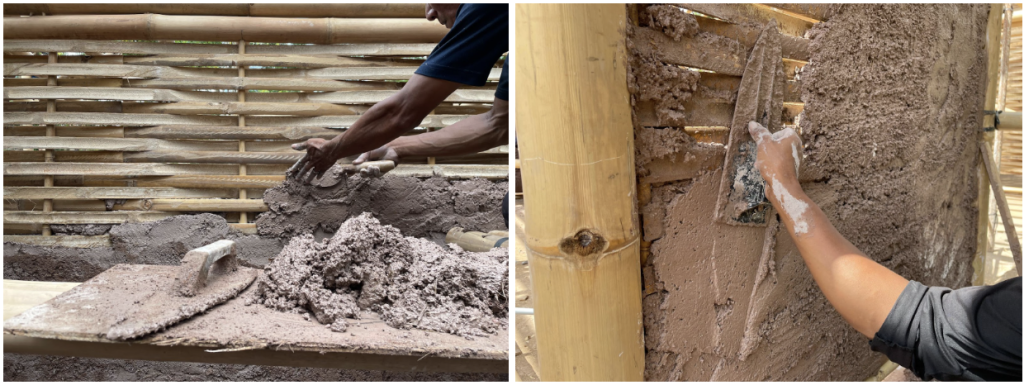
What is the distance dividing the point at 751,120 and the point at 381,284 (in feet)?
4.24

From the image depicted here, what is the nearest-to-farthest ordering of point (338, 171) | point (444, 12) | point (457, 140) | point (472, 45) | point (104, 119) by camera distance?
point (472, 45), point (444, 12), point (457, 140), point (338, 171), point (104, 119)

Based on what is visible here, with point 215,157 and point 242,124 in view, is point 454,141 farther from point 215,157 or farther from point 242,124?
point 215,157

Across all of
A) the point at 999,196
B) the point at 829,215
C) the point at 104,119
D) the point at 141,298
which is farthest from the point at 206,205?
the point at 999,196

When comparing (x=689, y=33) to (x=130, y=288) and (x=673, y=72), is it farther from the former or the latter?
(x=130, y=288)

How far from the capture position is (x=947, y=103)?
2176 mm

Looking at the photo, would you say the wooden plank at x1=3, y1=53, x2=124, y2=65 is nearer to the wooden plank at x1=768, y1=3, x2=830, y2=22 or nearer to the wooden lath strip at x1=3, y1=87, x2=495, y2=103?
the wooden lath strip at x1=3, y1=87, x2=495, y2=103

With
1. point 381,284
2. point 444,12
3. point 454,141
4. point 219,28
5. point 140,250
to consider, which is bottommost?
point 140,250

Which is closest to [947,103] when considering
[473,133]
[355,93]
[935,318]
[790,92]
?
[790,92]

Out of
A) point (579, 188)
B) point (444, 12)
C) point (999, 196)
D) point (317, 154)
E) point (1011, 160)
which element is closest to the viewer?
point (579, 188)

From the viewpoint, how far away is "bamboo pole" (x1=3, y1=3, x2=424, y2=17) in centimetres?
347

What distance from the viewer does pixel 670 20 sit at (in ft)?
4.07

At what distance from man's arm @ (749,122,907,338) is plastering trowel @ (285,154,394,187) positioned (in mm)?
2160

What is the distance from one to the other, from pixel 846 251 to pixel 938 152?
4.32ft

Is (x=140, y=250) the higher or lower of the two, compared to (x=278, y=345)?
lower
